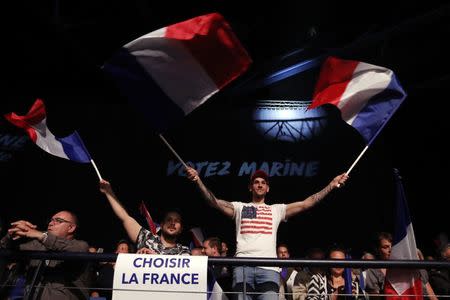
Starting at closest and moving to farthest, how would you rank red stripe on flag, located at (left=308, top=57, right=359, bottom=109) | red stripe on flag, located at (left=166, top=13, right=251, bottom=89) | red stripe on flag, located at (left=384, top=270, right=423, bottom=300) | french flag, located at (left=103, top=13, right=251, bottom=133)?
1. red stripe on flag, located at (left=384, top=270, right=423, bottom=300)
2. french flag, located at (left=103, top=13, right=251, bottom=133)
3. red stripe on flag, located at (left=166, top=13, right=251, bottom=89)
4. red stripe on flag, located at (left=308, top=57, right=359, bottom=109)

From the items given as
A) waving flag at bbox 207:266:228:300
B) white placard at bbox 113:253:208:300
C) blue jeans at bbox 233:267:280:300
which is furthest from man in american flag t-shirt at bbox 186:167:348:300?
white placard at bbox 113:253:208:300

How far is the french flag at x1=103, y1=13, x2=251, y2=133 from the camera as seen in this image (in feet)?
13.2

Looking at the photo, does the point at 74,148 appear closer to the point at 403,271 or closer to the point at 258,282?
the point at 258,282

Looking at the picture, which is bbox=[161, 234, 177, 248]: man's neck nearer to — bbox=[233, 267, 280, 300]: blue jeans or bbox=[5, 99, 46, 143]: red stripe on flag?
bbox=[233, 267, 280, 300]: blue jeans

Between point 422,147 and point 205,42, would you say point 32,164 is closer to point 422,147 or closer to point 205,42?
point 205,42

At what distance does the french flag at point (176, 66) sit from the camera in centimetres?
403

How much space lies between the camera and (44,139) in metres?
4.25

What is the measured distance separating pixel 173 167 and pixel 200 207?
0.80 meters

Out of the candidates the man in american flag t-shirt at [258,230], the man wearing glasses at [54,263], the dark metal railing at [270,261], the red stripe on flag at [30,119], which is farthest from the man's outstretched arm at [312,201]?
the red stripe on flag at [30,119]

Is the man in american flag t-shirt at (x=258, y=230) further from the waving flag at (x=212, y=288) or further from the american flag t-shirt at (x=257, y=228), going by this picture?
the waving flag at (x=212, y=288)

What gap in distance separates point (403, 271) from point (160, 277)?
1.69m

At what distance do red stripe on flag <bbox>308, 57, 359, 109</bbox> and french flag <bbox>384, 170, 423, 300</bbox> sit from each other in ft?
3.43

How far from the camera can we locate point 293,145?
27.9 ft

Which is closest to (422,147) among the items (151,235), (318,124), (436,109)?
(436,109)
